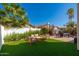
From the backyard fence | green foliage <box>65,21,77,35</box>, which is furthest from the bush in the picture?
green foliage <box>65,21,77,35</box>

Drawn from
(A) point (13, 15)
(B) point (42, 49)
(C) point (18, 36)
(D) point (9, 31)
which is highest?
(A) point (13, 15)

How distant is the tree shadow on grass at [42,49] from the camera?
275 inches

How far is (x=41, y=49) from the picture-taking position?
7.02 meters

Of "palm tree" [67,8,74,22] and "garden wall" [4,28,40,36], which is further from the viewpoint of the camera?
"garden wall" [4,28,40,36]

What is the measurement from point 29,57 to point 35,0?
3.91 feet

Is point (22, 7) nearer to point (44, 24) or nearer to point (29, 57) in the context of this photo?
point (44, 24)

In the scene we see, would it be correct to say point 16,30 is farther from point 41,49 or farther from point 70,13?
point 70,13

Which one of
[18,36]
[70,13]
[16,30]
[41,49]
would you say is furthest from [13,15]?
[70,13]

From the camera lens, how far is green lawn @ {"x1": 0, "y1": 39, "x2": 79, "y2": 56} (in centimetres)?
699

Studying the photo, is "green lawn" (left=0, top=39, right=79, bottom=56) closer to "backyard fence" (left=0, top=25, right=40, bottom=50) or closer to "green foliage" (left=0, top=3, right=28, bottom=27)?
"backyard fence" (left=0, top=25, right=40, bottom=50)

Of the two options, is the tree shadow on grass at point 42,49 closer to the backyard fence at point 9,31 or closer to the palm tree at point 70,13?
the backyard fence at point 9,31

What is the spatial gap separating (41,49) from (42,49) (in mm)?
21

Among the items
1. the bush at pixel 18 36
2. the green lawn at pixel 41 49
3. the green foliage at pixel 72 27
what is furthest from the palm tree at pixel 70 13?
the bush at pixel 18 36

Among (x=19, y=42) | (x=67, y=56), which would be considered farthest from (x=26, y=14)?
(x=67, y=56)
